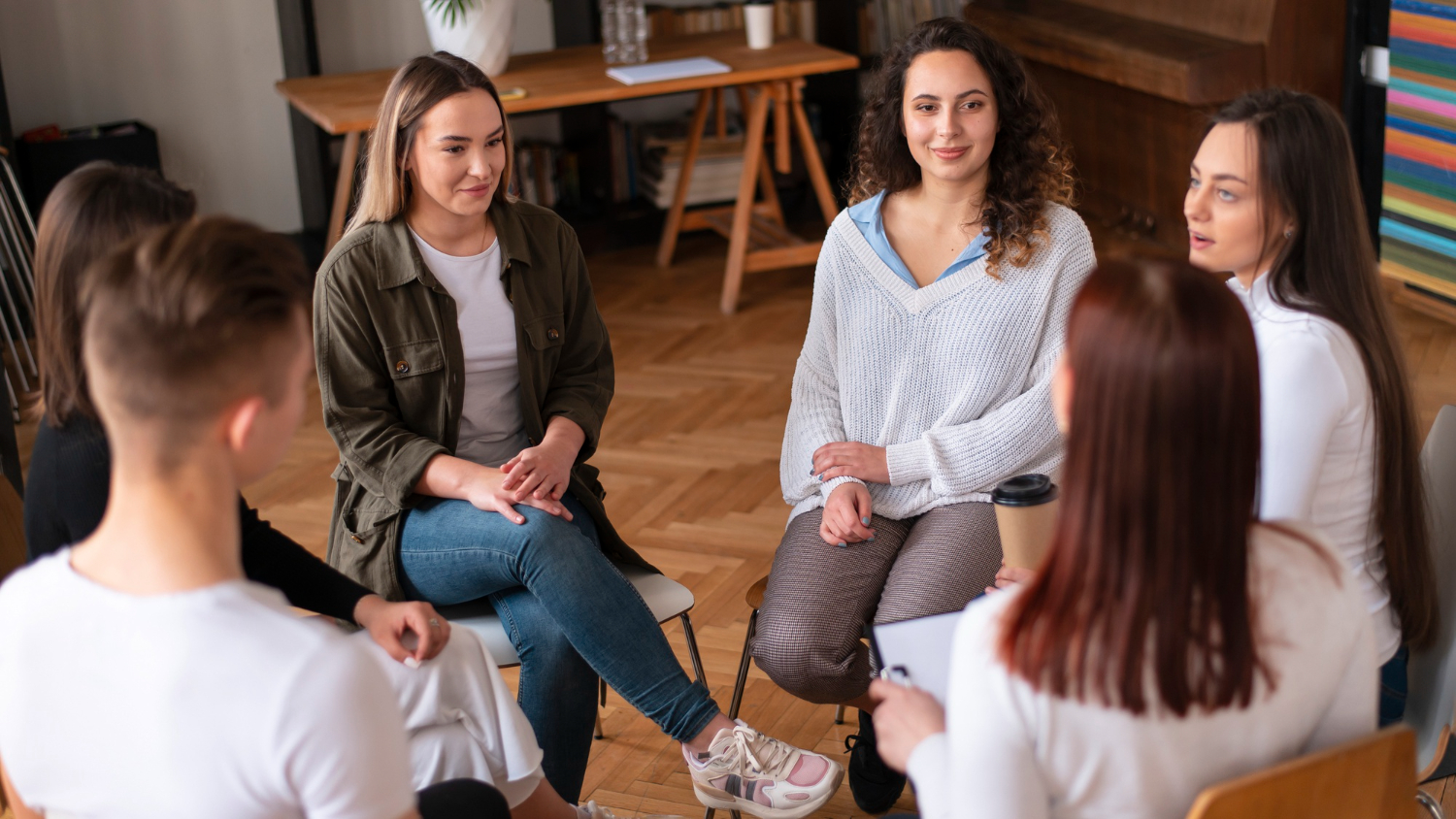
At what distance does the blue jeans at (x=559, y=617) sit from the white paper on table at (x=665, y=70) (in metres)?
2.45

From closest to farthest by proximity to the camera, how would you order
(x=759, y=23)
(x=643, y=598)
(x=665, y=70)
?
1. (x=643, y=598)
2. (x=665, y=70)
3. (x=759, y=23)

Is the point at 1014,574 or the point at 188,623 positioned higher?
the point at 188,623

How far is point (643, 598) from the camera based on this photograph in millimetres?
1896

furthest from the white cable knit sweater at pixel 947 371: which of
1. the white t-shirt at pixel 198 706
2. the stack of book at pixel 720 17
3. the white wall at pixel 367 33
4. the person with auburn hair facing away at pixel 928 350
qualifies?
the white wall at pixel 367 33

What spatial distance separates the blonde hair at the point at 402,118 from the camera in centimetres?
194

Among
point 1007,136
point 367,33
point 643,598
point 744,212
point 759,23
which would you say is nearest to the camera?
point 643,598

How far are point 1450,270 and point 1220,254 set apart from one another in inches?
112

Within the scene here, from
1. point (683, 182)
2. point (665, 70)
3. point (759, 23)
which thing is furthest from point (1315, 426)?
point (683, 182)

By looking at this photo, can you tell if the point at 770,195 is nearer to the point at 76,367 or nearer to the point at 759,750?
the point at 759,750

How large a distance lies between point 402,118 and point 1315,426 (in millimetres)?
1312

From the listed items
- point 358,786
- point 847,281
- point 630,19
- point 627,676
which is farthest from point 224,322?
point 630,19

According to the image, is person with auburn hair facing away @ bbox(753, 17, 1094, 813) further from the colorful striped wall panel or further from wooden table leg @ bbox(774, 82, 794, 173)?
the colorful striped wall panel

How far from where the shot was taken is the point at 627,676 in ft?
5.94

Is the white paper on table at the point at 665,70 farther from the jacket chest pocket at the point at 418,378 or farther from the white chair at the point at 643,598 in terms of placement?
the white chair at the point at 643,598
